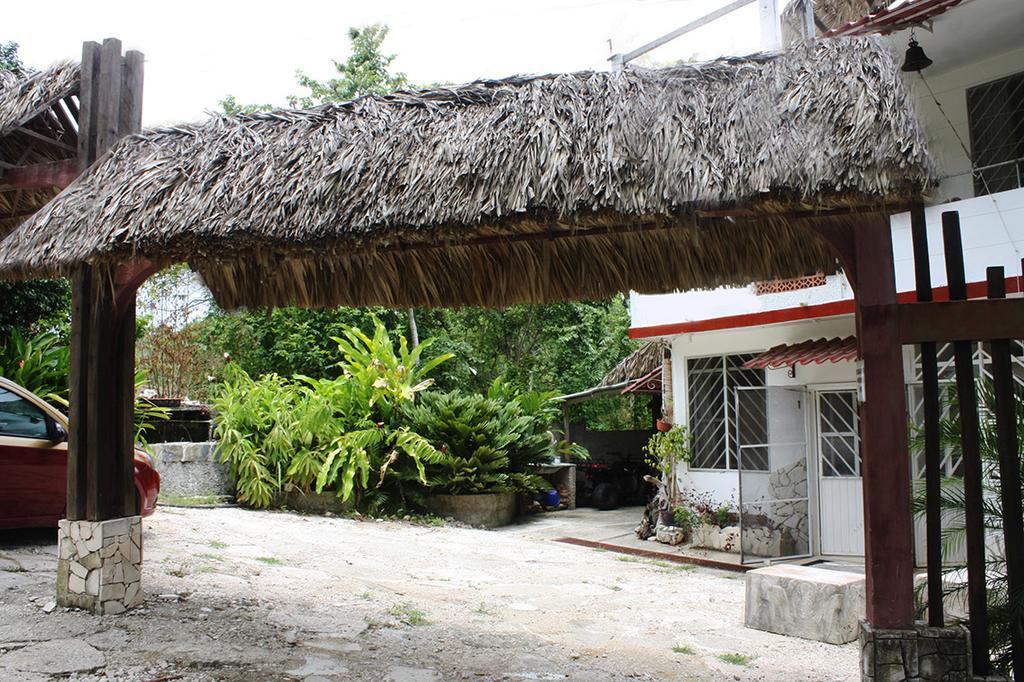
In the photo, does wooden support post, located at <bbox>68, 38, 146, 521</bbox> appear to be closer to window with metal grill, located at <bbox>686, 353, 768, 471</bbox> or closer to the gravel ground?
the gravel ground

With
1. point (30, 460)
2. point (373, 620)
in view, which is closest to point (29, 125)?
point (30, 460)

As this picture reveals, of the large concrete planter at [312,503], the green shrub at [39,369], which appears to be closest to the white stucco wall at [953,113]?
the large concrete planter at [312,503]

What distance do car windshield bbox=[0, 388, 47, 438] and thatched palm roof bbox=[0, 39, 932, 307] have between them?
1.82 m

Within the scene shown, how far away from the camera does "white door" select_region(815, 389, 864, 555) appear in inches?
413

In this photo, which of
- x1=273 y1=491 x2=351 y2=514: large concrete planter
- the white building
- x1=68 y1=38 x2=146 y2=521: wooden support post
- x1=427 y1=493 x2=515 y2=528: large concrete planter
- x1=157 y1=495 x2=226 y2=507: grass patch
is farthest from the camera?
x1=427 y1=493 x2=515 y2=528: large concrete planter

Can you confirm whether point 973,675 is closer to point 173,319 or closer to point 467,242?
point 467,242

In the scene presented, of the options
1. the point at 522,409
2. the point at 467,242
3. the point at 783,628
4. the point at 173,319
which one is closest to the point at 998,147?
the point at 783,628

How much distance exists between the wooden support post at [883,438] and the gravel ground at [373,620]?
1.52 m

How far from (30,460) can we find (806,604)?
659 cm

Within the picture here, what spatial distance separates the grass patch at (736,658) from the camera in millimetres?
5782

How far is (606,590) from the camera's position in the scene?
861cm

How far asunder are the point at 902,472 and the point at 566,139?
2.58m

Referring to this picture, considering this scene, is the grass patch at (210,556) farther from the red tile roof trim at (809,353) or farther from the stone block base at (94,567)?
the red tile roof trim at (809,353)

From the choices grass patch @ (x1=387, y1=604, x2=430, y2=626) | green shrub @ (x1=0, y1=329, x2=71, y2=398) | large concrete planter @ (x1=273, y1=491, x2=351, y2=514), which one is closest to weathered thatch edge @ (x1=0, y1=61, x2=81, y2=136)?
green shrub @ (x1=0, y1=329, x2=71, y2=398)
